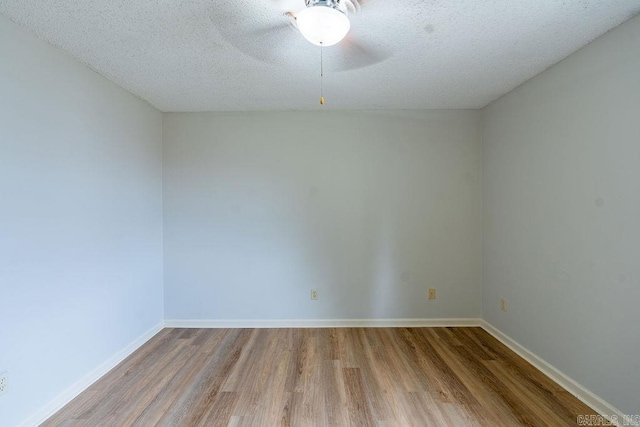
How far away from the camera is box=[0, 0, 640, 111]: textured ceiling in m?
1.52

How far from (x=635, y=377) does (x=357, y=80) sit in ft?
8.64

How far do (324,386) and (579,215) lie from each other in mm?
2152

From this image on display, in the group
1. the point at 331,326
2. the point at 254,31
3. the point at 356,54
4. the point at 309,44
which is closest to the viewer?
the point at 254,31

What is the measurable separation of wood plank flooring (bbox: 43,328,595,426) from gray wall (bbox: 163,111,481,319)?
45 cm

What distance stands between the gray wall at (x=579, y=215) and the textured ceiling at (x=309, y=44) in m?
0.26

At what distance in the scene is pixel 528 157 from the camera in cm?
239

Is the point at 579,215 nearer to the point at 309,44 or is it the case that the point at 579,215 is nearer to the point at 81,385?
the point at 309,44

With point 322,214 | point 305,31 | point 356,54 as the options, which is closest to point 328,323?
point 322,214

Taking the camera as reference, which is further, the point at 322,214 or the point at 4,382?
the point at 322,214

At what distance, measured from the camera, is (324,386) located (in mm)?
2051

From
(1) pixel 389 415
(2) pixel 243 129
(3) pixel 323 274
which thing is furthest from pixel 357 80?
(1) pixel 389 415

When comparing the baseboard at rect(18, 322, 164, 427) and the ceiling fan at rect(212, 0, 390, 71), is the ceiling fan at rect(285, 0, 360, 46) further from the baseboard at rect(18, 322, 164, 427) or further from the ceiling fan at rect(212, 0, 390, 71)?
the baseboard at rect(18, 322, 164, 427)

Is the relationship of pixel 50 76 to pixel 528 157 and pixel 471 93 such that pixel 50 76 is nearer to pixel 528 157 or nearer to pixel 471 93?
pixel 471 93

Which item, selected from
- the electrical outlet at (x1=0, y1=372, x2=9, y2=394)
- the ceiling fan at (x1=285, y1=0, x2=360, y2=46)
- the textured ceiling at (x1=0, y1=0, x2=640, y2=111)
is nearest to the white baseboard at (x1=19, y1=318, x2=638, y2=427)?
the electrical outlet at (x1=0, y1=372, x2=9, y2=394)
